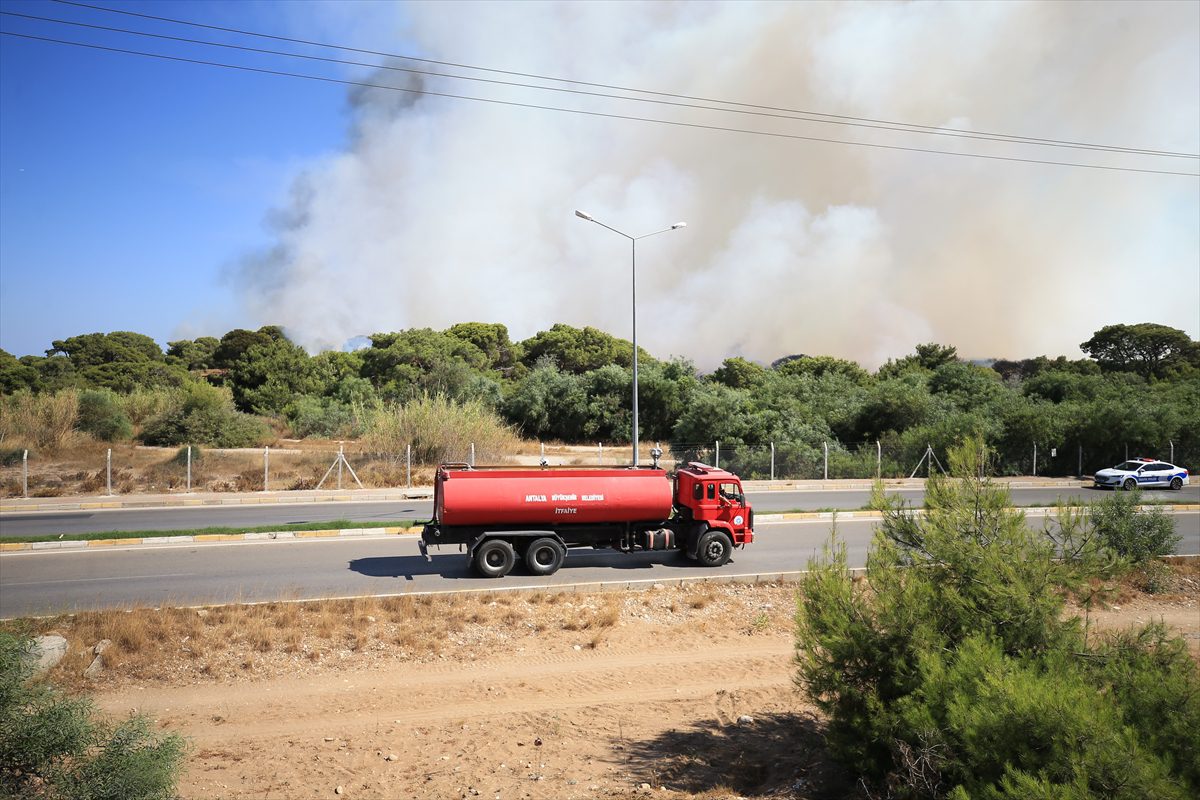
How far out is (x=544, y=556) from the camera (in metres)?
14.1

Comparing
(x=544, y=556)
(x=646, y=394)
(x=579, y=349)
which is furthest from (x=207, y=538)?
(x=579, y=349)

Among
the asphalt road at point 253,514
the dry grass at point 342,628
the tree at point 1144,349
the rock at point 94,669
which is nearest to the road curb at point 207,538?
the asphalt road at point 253,514

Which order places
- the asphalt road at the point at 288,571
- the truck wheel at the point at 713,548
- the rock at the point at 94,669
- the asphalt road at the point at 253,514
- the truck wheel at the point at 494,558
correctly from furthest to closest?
the asphalt road at the point at 253,514 < the truck wheel at the point at 713,548 < the truck wheel at the point at 494,558 < the asphalt road at the point at 288,571 < the rock at the point at 94,669

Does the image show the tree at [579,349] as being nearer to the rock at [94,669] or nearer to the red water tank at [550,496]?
the red water tank at [550,496]

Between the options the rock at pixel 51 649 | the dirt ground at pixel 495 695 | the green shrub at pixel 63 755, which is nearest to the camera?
the green shrub at pixel 63 755

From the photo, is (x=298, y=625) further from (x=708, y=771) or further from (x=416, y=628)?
(x=708, y=771)

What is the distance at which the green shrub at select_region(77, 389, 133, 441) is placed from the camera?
34.3 metres

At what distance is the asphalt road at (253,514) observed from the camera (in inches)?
784

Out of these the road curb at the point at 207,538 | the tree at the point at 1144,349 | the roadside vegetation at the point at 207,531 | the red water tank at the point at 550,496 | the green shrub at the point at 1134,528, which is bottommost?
the road curb at the point at 207,538

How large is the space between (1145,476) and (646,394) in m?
23.3

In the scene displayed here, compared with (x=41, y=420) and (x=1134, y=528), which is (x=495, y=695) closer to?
(x=1134, y=528)

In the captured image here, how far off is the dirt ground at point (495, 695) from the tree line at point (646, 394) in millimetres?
21008

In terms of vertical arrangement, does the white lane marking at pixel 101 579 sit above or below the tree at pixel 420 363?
below

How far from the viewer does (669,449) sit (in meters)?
34.2
